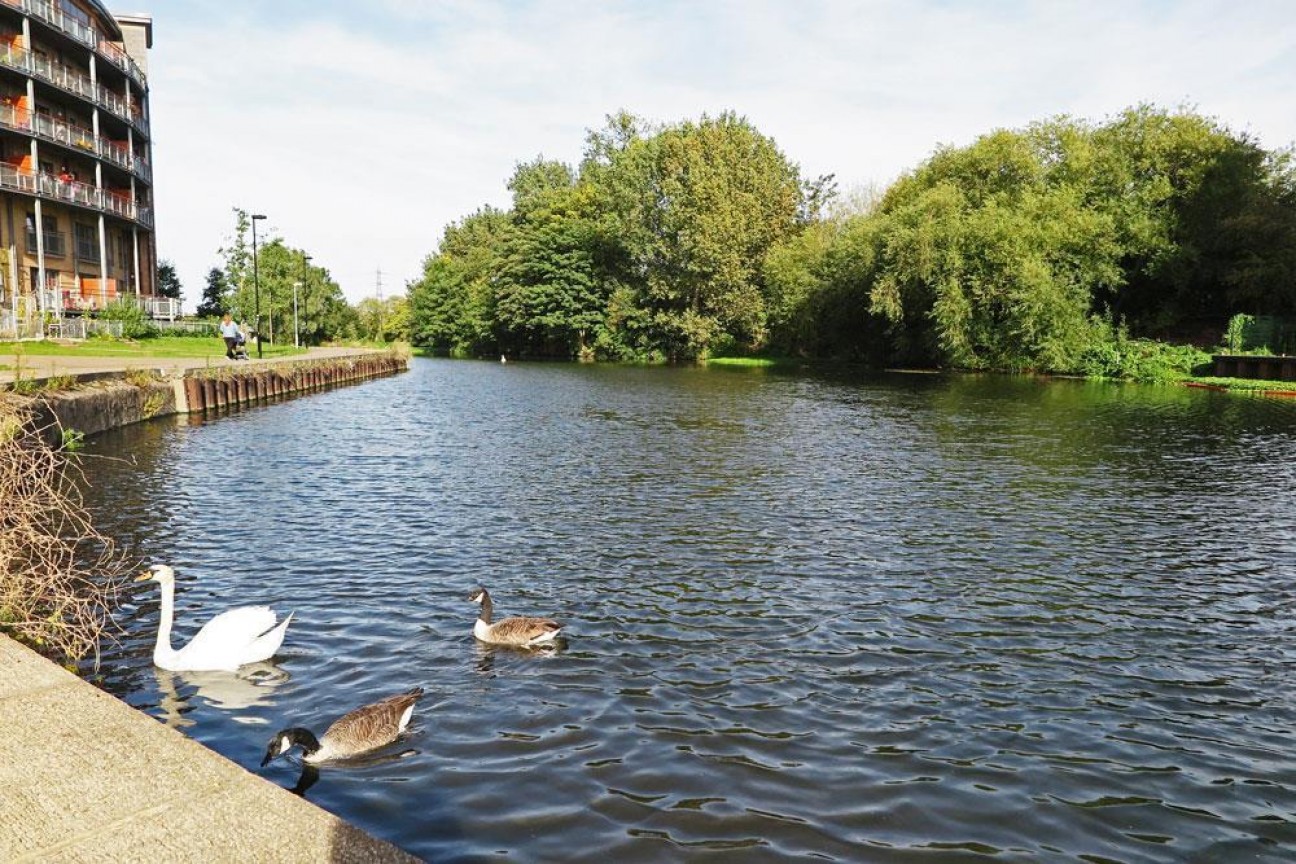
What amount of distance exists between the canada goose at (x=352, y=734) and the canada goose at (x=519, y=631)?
1773 millimetres

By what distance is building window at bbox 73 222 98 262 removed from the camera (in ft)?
177

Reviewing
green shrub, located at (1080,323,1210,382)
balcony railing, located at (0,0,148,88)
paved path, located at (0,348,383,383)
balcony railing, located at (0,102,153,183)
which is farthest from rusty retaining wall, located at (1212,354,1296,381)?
balcony railing, located at (0,0,148,88)

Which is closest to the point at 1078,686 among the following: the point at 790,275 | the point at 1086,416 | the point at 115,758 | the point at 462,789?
the point at 462,789

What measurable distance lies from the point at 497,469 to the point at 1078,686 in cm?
1434

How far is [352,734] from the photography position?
6953 millimetres

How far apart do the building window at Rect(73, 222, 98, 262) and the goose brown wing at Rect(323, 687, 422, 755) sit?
57318 millimetres

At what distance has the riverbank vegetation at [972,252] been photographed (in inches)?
2250

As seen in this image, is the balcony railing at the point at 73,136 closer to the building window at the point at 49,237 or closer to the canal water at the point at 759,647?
the building window at the point at 49,237

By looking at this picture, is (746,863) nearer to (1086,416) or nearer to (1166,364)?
(1086,416)

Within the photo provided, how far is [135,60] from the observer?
214ft

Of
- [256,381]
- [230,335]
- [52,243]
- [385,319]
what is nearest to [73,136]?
[52,243]

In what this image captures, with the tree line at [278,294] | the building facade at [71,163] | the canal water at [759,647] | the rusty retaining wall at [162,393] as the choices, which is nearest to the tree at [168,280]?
the tree line at [278,294]

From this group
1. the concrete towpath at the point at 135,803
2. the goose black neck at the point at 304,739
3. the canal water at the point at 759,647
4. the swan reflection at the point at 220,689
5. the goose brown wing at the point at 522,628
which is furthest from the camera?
the goose brown wing at the point at 522,628

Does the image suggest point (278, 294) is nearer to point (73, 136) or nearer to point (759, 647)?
point (73, 136)
